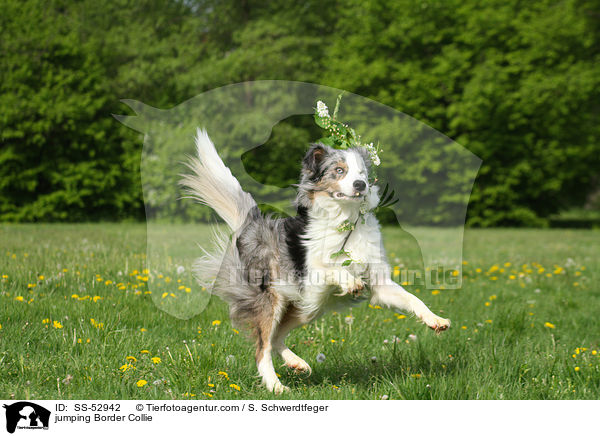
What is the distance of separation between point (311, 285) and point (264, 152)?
1.39m

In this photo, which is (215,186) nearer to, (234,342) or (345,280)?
(345,280)

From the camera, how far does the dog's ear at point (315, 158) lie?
321 centimetres

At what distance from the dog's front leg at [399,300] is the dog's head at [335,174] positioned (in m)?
0.55

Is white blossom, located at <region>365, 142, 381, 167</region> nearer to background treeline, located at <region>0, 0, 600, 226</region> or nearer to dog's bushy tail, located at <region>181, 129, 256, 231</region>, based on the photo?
dog's bushy tail, located at <region>181, 129, 256, 231</region>

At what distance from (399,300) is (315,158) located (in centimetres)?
A: 93

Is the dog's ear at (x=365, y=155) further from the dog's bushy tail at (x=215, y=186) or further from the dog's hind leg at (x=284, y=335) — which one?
the dog's hind leg at (x=284, y=335)

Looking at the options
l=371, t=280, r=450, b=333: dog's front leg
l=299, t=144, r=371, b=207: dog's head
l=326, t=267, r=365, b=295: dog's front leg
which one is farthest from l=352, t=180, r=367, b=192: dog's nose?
l=371, t=280, r=450, b=333: dog's front leg

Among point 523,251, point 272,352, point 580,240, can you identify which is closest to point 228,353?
point 272,352

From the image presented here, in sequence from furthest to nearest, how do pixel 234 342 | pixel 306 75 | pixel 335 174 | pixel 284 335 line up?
pixel 306 75
pixel 234 342
pixel 284 335
pixel 335 174

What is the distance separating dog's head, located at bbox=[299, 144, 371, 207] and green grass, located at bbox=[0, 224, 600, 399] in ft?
3.69

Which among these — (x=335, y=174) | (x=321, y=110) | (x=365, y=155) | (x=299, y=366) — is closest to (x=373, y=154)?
(x=365, y=155)
